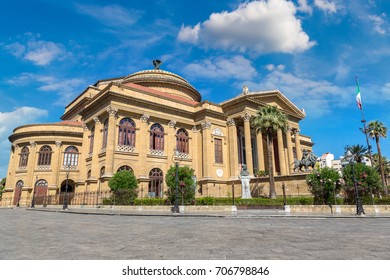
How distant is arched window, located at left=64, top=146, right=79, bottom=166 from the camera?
39.8 meters

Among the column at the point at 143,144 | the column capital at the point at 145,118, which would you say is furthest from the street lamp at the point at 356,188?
the column capital at the point at 145,118

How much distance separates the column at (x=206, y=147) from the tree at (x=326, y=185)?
1455 cm

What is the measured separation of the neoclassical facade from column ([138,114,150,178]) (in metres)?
0.01

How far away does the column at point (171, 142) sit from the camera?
118ft

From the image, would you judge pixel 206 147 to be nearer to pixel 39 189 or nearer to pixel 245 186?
A: pixel 245 186

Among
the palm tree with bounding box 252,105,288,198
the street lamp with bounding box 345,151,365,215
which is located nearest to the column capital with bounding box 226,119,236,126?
the palm tree with bounding box 252,105,288,198

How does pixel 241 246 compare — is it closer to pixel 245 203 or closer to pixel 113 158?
pixel 245 203

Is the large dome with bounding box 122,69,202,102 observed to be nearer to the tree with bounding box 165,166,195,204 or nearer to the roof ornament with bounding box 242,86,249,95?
the roof ornament with bounding box 242,86,249,95

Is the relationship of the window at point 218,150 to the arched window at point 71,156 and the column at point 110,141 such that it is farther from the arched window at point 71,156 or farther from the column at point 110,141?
the arched window at point 71,156
